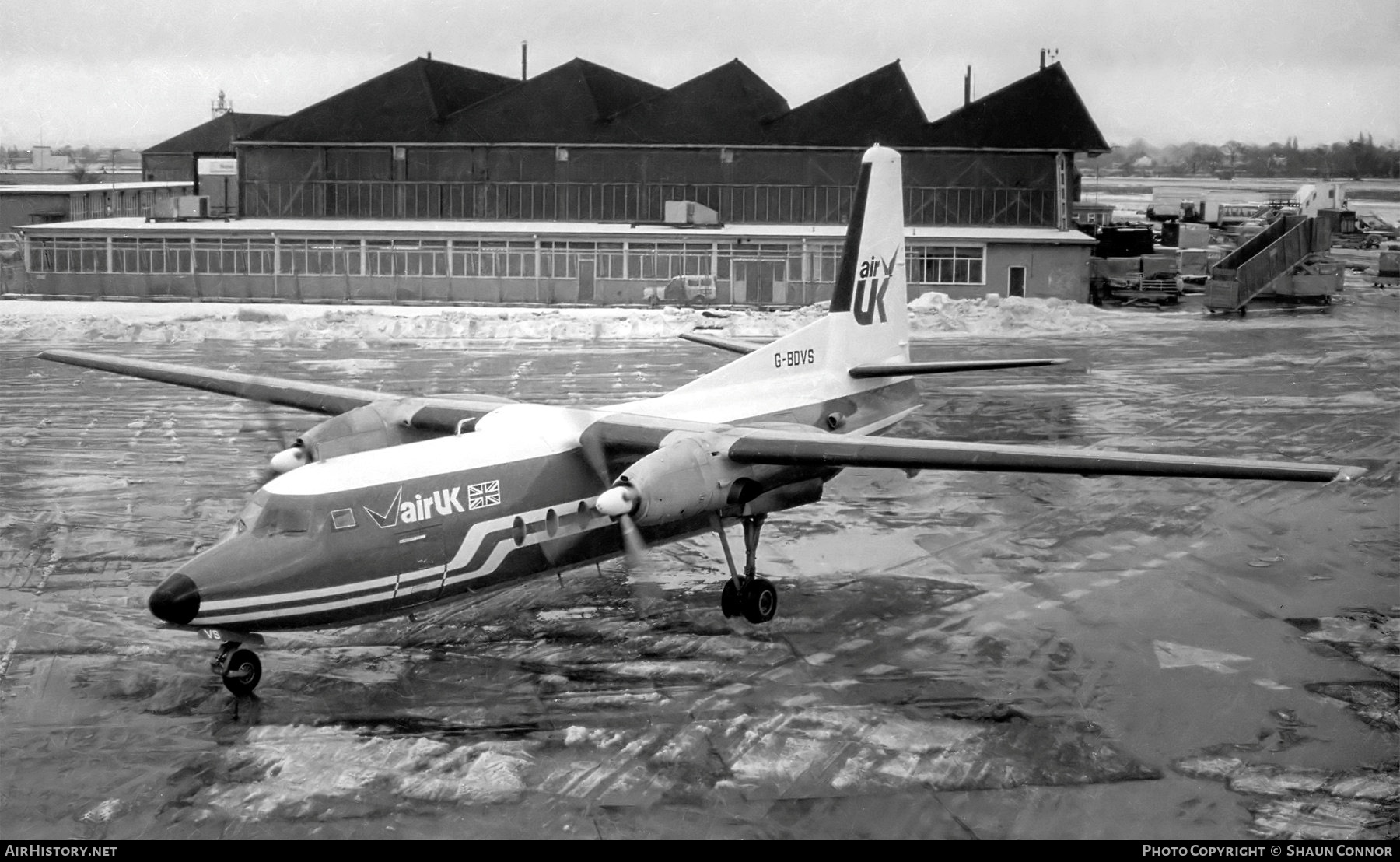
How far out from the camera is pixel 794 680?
1758 cm

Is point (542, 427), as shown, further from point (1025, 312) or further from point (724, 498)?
point (1025, 312)

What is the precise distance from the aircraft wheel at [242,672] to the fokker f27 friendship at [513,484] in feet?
0.06

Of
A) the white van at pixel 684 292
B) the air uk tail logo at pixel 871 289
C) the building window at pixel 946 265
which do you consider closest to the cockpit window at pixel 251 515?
the air uk tail logo at pixel 871 289

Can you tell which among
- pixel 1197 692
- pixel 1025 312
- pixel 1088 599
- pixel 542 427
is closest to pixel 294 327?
pixel 1025 312

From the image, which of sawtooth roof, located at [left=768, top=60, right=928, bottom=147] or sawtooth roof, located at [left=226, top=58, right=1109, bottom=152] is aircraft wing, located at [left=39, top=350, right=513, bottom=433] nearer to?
sawtooth roof, located at [left=226, top=58, right=1109, bottom=152]

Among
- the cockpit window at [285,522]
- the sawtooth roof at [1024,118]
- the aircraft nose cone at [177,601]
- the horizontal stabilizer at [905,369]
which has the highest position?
the sawtooth roof at [1024,118]

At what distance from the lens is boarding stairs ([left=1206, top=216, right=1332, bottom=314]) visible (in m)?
60.5

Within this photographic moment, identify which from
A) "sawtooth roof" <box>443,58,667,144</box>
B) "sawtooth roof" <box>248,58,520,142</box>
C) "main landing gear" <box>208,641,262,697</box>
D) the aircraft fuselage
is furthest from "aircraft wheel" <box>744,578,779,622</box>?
"sawtooth roof" <box>248,58,520,142</box>

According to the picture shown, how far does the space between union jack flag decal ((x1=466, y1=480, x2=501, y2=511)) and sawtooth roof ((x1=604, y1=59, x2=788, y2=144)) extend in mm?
55726

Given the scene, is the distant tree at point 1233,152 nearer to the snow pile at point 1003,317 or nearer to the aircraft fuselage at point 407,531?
the snow pile at point 1003,317

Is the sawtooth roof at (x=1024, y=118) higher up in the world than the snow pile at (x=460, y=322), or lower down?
higher up

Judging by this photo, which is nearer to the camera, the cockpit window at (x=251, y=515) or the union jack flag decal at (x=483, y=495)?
the cockpit window at (x=251, y=515)

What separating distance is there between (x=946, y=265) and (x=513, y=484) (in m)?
47.3

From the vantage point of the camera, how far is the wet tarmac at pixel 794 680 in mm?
13906
